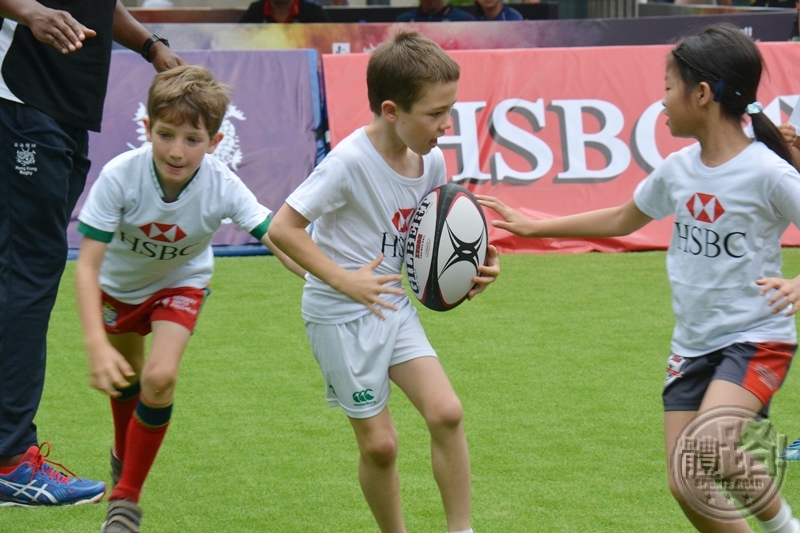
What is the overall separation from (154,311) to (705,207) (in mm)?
1970

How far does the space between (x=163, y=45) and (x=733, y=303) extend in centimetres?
Result: 248

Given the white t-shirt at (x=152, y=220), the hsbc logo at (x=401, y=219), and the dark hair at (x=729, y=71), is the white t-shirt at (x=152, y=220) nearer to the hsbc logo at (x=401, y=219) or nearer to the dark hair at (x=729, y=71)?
the hsbc logo at (x=401, y=219)

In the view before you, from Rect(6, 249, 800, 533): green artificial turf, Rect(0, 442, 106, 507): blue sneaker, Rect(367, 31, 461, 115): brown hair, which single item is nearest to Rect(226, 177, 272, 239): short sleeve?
Rect(367, 31, 461, 115): brown hair

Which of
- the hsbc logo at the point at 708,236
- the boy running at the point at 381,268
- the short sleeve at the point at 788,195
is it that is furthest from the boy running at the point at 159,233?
the short sleeve at the point at 788,195

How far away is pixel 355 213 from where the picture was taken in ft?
11.7

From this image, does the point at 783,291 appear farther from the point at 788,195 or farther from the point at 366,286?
the point at 366,286

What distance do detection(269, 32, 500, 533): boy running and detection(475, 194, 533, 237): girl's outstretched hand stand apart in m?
0.24

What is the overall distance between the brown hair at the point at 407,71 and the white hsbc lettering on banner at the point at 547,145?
5.35 metres

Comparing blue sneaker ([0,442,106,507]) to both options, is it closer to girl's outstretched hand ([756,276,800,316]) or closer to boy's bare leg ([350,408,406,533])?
boy's bare leg ([350,408,406,533])

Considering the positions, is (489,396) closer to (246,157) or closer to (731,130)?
(731,130)

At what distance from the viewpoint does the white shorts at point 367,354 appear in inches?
138

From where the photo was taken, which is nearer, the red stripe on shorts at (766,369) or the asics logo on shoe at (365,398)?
the red stripe on shorts at (766,369)

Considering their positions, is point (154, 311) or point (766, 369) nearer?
point (766, 369)

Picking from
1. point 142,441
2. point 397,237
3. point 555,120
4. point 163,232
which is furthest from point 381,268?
point 555,120
